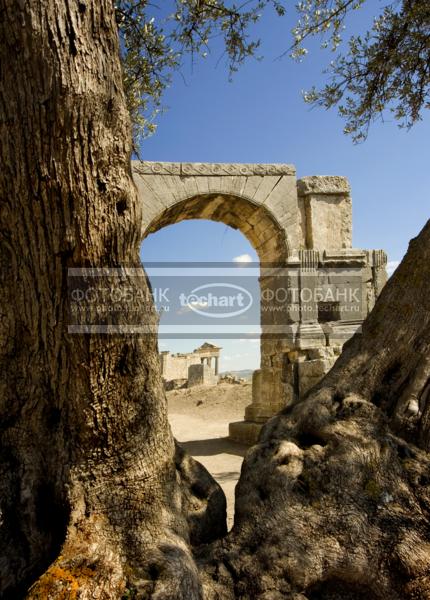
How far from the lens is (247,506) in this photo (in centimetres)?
237

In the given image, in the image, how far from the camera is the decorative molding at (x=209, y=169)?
23.4ft

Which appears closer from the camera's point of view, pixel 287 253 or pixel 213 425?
pixel 287 253

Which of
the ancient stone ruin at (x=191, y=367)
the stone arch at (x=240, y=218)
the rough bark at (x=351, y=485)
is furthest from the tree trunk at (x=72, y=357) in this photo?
the ancient stone ruin at (x=191, y=367)

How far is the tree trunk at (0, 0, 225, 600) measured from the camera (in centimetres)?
179

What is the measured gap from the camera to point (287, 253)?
7523 millimetres

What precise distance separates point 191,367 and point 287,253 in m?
11.2

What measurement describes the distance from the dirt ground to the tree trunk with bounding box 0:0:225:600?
2.28 meters

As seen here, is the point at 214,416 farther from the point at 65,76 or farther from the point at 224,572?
the point at 65,76

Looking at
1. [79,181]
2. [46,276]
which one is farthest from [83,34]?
[46,276]

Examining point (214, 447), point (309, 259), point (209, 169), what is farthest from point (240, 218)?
point (214, 447)

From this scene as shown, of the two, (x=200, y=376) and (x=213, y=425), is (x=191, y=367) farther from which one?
(x=213, y=425)

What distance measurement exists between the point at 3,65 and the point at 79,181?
55 cm

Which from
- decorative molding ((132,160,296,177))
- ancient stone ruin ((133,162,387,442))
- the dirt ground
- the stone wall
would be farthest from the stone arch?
the stone wall

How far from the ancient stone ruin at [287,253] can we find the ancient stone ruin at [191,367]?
7969 mm
